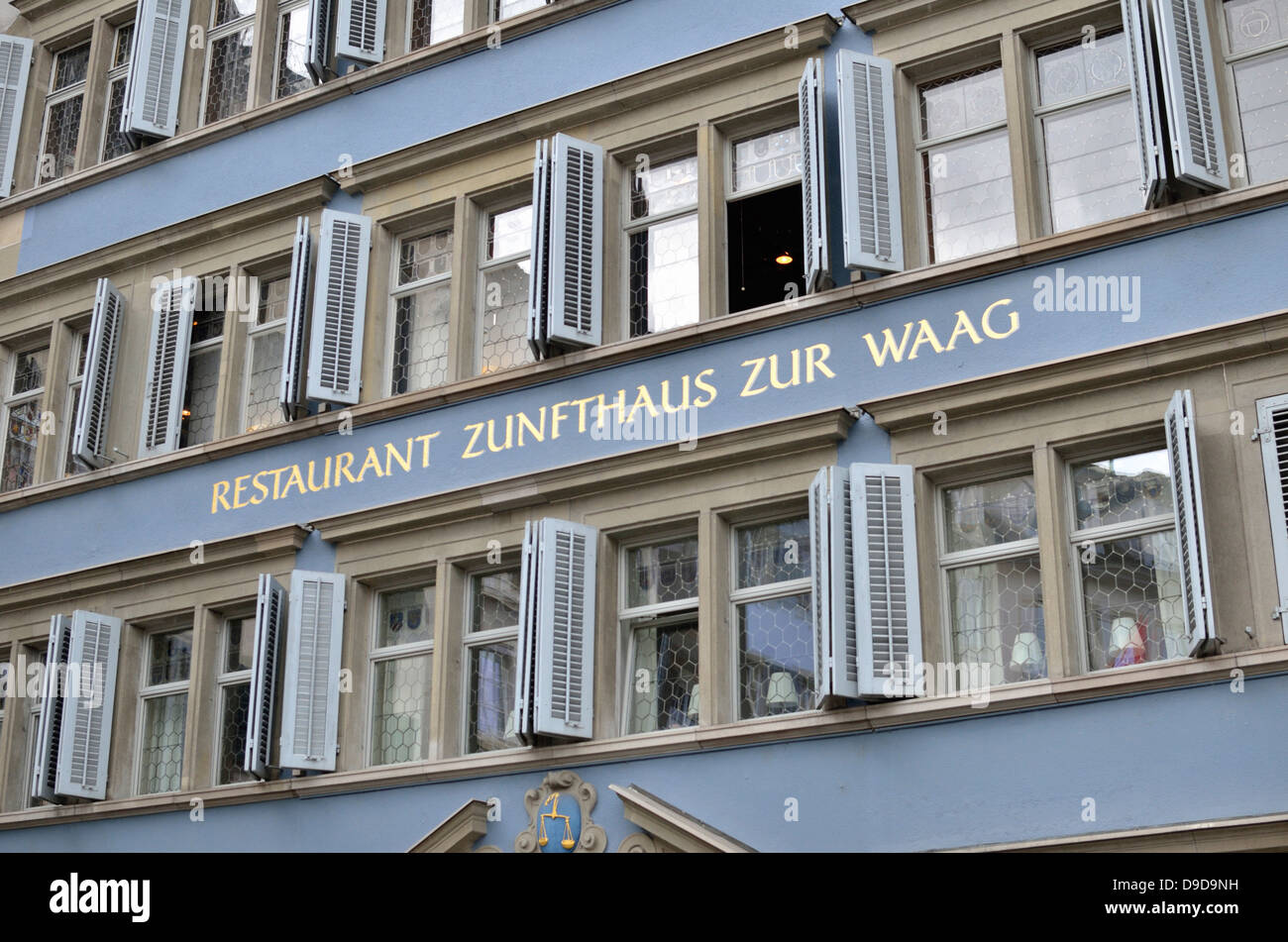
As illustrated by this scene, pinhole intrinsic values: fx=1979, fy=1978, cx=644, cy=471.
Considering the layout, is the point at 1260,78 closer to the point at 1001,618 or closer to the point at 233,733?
the point at 1001,618

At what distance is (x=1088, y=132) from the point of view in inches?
518

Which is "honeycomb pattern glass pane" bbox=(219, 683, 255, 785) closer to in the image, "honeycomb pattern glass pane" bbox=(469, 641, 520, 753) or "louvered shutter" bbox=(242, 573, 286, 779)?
"louvered shutter" bbox=(242, 573, 286, 779)

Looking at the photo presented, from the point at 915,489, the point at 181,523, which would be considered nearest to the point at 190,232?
the point at 181,523

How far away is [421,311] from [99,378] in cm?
316

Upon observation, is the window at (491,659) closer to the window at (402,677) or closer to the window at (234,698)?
the window at (402,677)

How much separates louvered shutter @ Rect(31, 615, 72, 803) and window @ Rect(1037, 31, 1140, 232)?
862 centimetres

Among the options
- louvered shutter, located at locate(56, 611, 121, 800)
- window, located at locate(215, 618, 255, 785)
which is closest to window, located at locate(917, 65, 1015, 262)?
window, located at locate(215, 618, 255, 785)

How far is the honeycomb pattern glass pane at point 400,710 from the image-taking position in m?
14.6

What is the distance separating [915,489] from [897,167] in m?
2.35

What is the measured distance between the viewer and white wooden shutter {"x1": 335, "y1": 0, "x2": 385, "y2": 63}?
1666 cm

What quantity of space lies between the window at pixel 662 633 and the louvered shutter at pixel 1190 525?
11.6ft

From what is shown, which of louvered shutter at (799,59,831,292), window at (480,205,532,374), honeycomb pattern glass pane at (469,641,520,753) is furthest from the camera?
window at (480,205,532,374)

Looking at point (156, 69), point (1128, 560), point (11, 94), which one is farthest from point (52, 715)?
point (1128, 560)

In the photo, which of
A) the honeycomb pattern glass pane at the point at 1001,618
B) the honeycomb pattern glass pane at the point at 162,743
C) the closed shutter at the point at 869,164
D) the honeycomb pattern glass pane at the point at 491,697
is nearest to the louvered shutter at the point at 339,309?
the honeycomb pattern glass pane at the point at 491,697
